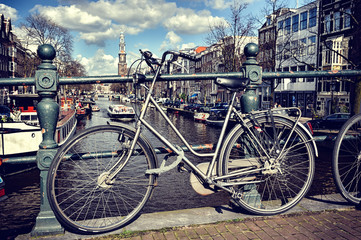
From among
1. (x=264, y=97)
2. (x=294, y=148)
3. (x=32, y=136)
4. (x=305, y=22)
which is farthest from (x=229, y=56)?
(x=294, y=148)

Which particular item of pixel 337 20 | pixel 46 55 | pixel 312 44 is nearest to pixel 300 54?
pixel 312 44


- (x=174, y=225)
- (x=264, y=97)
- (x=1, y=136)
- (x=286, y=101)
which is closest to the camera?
(x=174, y=225)

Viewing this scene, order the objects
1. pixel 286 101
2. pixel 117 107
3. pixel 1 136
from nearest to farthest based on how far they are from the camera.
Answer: pixel 1 136, pixel 117 107, pixel 286 101

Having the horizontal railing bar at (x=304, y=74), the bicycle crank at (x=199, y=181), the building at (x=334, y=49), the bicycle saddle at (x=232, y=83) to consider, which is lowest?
the bicycle crank at (x=199, y=181)

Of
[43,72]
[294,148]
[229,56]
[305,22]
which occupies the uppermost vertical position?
[305,22]

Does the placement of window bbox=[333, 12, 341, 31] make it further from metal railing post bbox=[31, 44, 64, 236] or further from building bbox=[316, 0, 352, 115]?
metal railing post bbox=[31, 44, 64, 236]

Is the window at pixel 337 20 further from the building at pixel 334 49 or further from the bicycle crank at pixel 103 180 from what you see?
the bicycle crank at pixel 103 180

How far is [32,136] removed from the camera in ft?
38.9

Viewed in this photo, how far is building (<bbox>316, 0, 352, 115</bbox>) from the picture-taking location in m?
31.7

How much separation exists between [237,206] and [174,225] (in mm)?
741

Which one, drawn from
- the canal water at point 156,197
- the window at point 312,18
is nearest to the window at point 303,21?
the window at point 312,18

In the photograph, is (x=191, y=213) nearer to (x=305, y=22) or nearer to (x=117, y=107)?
(x=117, y=107)

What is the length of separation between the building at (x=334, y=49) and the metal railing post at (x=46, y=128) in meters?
32.0

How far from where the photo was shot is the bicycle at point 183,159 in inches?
105
